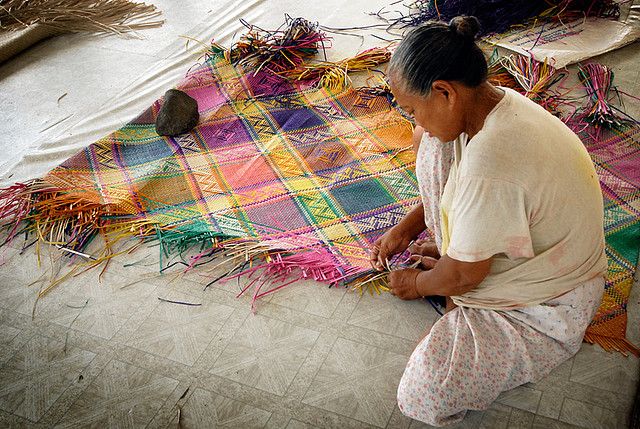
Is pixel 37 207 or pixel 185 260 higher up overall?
pixel 37 207

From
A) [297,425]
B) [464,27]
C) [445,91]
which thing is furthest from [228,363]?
[464,27]

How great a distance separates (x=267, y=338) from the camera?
188cm

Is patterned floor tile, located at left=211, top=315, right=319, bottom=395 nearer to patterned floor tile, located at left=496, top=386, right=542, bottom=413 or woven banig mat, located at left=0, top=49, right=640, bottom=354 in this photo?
woven banig mat, located at left=0, top=49, right=640, bottom=354

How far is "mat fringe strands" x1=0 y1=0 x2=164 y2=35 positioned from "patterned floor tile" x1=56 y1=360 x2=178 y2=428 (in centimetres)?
289

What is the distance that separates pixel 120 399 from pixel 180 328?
0.29 metres

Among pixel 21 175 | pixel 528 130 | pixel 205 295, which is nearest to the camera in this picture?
pixel 528 130

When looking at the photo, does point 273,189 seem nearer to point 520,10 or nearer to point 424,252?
point 424,252

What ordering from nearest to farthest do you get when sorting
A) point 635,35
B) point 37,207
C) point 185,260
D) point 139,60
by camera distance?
point 185,260 < point 37,207 < point 635,35 < point 139,60

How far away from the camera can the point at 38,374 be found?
6.12 ft

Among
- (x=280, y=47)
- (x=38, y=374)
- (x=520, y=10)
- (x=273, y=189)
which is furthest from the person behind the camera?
(x=520, y=10)

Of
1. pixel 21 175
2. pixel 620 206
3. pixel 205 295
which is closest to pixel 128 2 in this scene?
pixel 21 175

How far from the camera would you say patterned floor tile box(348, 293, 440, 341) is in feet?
6.05

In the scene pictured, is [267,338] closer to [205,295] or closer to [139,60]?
[205,295]

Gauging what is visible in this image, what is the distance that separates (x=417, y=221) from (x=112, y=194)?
1319mm
